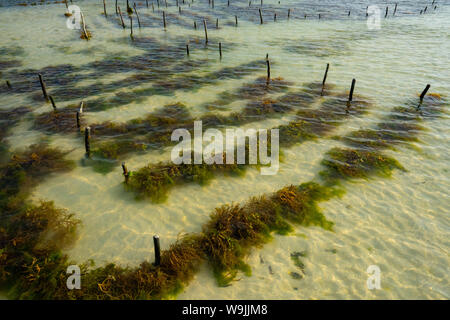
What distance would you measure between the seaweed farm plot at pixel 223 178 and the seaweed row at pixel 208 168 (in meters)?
0.06

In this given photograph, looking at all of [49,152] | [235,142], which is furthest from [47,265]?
[235,142]

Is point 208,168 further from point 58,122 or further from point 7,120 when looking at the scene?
point 7,120

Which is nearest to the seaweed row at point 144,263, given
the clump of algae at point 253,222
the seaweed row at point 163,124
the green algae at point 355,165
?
the clump of algae at point 253,222

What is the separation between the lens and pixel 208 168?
9602 mm

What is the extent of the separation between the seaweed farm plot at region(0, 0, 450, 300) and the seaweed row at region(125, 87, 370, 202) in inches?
2.5

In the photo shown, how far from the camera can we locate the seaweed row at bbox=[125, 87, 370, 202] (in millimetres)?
8656

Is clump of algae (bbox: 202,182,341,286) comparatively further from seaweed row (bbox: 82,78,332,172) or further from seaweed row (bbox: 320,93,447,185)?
seaweed row (bbox: 82,78,332,172)

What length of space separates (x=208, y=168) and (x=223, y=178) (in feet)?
2.51

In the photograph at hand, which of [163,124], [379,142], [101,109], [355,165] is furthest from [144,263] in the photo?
[379,142]

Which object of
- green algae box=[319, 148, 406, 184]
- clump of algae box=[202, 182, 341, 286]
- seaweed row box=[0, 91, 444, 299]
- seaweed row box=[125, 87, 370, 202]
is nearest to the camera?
seaweed row box=[0, 91, 444, 299]

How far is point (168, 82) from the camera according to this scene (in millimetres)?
16859

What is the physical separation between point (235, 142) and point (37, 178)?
7.59 metres

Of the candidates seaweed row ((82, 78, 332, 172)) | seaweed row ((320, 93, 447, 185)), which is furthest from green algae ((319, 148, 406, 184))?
seaweed row ((82, 78, 332, 172))

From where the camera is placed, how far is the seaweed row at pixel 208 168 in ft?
28.4
